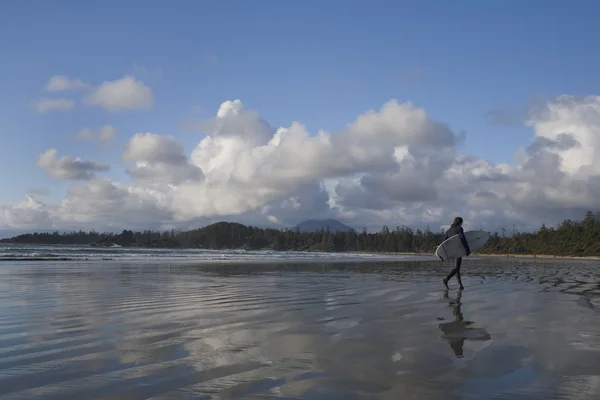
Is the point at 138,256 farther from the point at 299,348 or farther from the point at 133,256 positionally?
the point at 299,348

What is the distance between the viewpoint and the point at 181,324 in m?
10.4

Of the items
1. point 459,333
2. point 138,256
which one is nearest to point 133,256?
point 138,256

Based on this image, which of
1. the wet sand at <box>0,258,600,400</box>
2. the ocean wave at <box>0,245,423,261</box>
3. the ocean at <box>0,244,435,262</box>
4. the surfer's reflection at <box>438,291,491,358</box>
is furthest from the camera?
the ocean at <box>0,244,435,262</box>

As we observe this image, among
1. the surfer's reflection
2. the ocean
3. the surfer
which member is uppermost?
the surfer

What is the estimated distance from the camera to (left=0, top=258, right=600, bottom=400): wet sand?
578cm

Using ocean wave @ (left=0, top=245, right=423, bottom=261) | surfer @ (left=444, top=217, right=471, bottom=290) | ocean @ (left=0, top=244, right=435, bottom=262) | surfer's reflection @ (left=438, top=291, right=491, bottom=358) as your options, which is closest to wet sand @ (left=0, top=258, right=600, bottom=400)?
surfer's reflection @ (left=438, top=291, right=491, bottom=358)

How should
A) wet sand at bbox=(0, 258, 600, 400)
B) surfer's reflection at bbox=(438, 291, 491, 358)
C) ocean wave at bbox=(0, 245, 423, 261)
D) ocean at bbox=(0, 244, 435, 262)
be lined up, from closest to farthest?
wet sand at bbox=(0, 258, 600, 400)
surfer's reflection at bbox=(438, 291, 491, 358)
ocean wave at bbox=(0, 245, 423, 261)
ocean at bbox=(0, 244, 435, 262)

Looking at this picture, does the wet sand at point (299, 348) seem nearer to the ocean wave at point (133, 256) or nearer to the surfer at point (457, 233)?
the surfer at point (457, 233)

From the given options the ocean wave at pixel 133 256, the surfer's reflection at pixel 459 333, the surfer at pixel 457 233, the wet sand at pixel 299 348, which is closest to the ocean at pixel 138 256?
the ocean wave at pixel 133 256

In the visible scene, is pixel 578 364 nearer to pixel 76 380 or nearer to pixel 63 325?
pixel 76 380

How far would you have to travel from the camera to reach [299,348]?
317 inches

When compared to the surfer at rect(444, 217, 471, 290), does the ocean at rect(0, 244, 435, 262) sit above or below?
below

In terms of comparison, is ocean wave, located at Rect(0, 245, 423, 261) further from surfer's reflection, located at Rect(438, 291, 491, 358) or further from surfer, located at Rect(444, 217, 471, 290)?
surfer's reflection, located at Rect(438, 291, 491, 358)

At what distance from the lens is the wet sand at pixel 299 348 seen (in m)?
5.78
